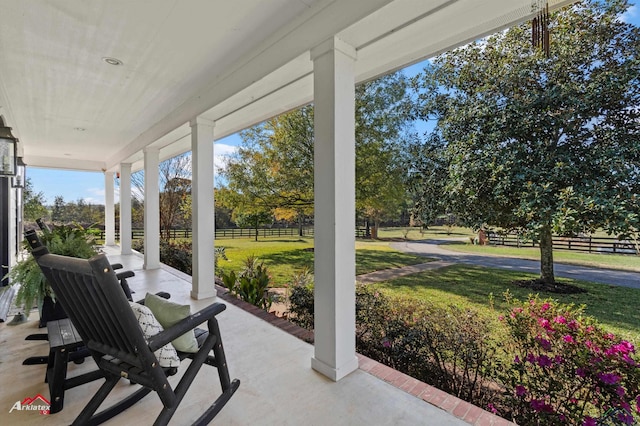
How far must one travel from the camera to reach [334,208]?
2336mm

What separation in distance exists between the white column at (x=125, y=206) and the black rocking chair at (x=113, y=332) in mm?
7405

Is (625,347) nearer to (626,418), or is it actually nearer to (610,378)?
(610,378)

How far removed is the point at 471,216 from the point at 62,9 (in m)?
4.11

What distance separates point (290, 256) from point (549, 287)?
5.80 metres

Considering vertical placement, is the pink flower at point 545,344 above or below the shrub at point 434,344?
above

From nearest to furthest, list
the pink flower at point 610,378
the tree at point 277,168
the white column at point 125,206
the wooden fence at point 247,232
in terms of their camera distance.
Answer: the pink flower at point 610,378, the tree at point 277,168, the wooden fence at point 247,232, the white column at point 125,206

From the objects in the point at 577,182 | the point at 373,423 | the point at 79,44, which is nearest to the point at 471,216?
the point at 577,182

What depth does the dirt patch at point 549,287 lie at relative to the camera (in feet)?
8.33

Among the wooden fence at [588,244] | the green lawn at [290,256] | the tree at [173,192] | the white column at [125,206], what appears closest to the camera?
the wooden fence at [588,244]

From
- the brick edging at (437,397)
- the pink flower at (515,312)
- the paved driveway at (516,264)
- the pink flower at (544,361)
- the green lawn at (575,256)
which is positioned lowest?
the brick edging at (437,397)

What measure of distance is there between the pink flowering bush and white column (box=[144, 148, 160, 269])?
21.5 feet

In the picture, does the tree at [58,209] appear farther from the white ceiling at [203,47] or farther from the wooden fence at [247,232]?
the white ceiling at [203,47]

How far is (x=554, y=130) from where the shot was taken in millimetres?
2600

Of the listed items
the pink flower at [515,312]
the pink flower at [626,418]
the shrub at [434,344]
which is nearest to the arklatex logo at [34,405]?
the shrub at [434,344]
